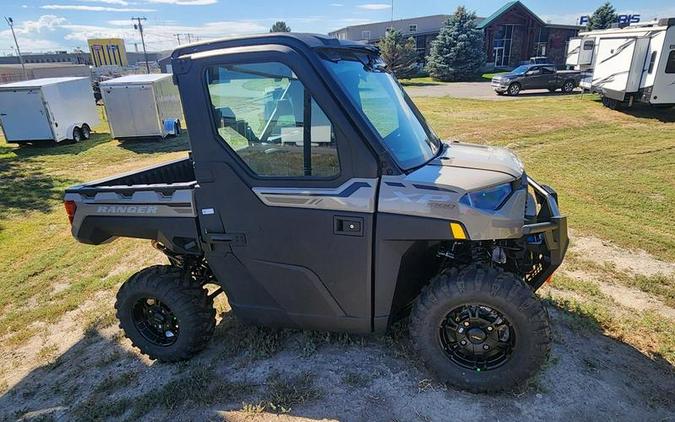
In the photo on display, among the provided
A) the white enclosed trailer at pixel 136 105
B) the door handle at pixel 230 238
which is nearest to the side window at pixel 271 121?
the door handle at pixel 230 238

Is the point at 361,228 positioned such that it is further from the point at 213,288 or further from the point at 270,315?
the point at 213,288

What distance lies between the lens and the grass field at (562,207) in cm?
396

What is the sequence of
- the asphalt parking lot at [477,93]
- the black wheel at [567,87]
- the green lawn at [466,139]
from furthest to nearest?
the black wheel at [567,87]
the asphalt parking lot at [477,93]
the green lawn at [466,139]

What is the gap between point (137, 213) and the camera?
3307 mm

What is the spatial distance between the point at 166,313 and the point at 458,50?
34.8 meters

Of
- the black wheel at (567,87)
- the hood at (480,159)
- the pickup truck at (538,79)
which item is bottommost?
the black wheel at (567,87)

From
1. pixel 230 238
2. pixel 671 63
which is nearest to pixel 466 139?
pixel 671 63

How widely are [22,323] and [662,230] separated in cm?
805

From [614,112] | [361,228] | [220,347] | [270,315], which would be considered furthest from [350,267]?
[614,112]

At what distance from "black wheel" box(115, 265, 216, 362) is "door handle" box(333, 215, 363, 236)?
1.42 meters

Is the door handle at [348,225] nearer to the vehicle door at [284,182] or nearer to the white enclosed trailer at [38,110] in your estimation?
the vehicle door at [284,182]

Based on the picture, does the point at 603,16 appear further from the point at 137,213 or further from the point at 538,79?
the point at 137,213

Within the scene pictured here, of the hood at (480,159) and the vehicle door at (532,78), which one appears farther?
the vehicle door at (532,78)

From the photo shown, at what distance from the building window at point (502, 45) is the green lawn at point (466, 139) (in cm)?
2788
